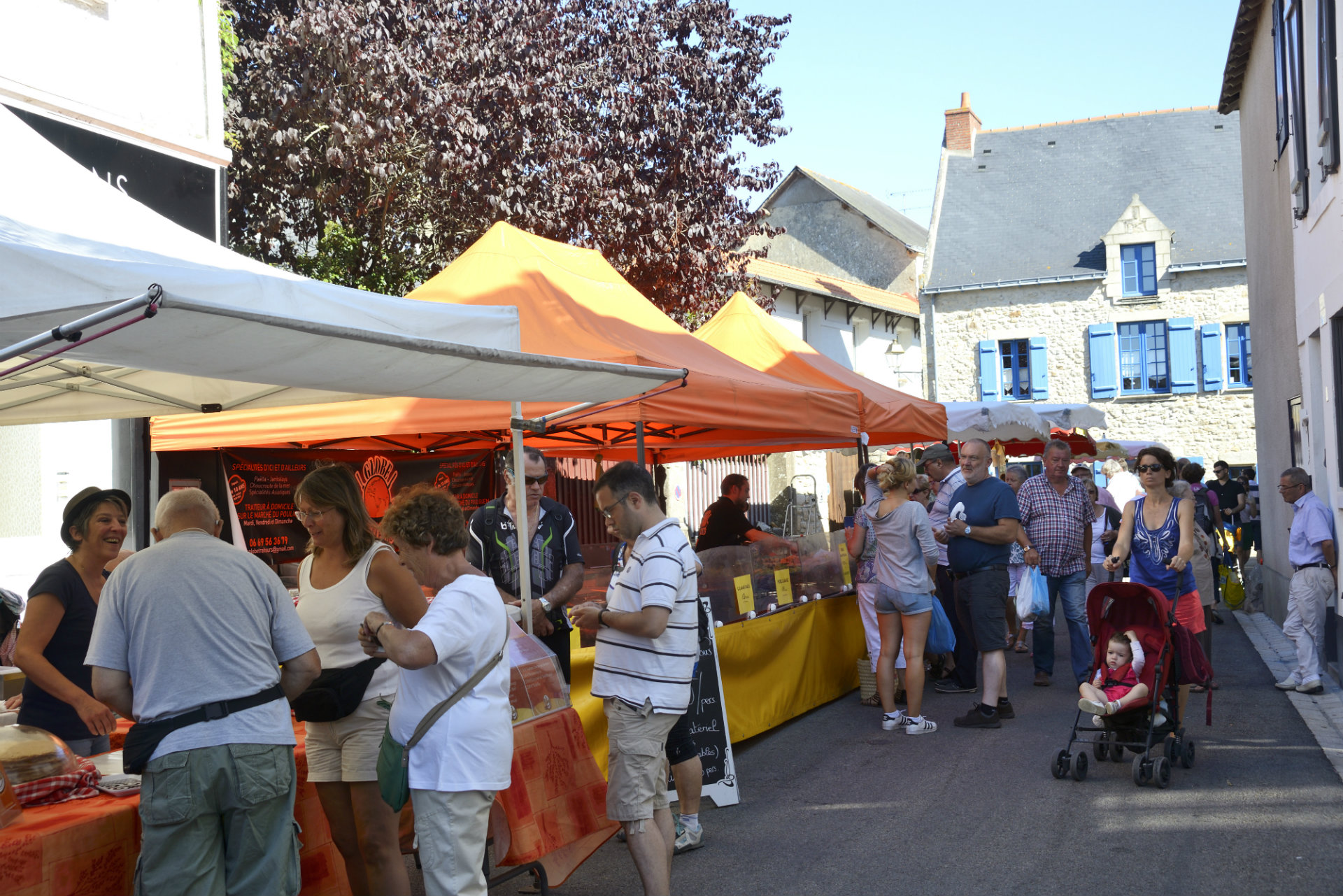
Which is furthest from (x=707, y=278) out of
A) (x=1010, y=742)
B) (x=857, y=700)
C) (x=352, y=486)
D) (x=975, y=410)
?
(x=352, y=486)

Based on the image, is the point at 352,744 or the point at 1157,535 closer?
the point at 352,744

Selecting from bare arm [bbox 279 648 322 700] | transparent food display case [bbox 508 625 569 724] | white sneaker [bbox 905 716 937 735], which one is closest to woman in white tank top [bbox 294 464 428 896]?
bare arm [bbox 279 648 322 700]

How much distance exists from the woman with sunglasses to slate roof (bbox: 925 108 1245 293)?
24.1 metres

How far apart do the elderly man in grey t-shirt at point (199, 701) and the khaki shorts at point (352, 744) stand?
431mm

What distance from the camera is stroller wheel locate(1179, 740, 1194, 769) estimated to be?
5980 millimetres

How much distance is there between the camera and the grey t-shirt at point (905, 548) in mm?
6992

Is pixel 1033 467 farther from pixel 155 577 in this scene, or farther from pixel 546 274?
pixel 155 577

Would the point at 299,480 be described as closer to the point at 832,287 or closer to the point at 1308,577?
the point at 1308,577

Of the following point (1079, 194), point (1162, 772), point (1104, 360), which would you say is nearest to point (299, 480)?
point (1162, 772)

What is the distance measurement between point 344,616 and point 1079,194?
3138cm


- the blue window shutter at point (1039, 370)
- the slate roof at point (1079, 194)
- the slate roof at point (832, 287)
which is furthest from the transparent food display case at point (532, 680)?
the slate roof at point (1079, 194)

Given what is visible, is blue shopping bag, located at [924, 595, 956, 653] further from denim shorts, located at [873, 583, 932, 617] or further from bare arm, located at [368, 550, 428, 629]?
bare arm, located at [368, 550, 428, 629]

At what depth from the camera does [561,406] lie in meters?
6.33

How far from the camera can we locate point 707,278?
1409 cm
